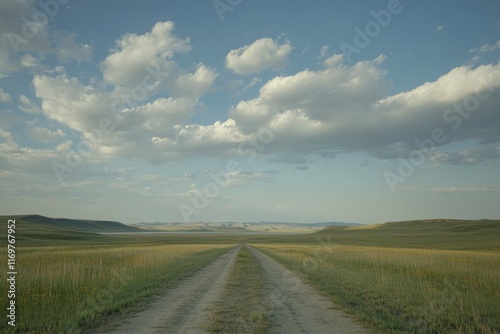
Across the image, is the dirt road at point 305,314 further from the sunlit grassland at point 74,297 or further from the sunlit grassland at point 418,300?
the sunlit grassland at point 74,297

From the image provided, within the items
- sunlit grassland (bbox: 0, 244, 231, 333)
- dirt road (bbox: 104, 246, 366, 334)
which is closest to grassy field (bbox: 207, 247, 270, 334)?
dirt road (bbox: 104, 246, 366, 334)

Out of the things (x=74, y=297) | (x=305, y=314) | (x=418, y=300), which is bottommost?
(x=418, y=300)

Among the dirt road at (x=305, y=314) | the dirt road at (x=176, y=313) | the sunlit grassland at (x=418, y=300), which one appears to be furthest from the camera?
the sunlit grassland at (x=418, y=300)

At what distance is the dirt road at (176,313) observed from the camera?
8656 millimetres

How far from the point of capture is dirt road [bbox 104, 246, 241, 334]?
8656mm

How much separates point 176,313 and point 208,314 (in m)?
1.02

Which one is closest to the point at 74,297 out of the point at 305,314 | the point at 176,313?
the point at 176,313

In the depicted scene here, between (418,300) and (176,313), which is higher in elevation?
(176,313)

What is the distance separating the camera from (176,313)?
10320mm

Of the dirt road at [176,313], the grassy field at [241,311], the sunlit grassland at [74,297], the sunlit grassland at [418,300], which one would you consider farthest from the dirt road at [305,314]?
the sunlit grassland at [74,297]

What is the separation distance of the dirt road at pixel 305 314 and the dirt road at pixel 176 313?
218cm

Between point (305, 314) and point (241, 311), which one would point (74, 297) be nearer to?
point (241, 311)

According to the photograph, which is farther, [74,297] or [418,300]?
[418,300]

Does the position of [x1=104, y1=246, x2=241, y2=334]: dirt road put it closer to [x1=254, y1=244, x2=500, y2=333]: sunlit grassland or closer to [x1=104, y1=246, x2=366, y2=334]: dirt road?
[x1=104, y1=246, x2=366, y2=334]: dirt road
